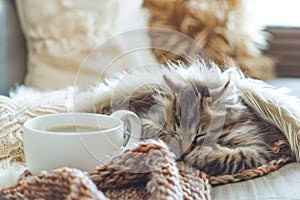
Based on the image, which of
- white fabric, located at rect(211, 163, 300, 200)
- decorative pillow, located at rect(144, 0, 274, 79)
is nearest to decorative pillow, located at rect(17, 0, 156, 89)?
decorative pillow, located at rect(144, 0, 274, 79)

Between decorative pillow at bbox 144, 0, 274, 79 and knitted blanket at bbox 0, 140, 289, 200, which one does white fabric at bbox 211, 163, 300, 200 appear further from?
decorative pillow at bbox 144, 0, 274, 79

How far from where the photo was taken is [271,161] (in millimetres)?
723

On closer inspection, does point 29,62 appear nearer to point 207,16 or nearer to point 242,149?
point 207,16

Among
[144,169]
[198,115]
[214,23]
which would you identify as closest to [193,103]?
[198,115]

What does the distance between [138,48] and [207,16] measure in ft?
0.77

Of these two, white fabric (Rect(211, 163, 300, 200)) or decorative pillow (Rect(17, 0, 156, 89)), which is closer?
white fabric (Rect(211, 163, 300, 200))

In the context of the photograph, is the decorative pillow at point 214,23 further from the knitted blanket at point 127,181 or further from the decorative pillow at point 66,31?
the knitted blanket at point 127,181

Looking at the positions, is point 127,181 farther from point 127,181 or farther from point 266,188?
point 266,188

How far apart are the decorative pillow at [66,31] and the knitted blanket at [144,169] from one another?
0.39 meters

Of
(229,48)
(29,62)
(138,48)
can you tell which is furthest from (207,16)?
(29,62)

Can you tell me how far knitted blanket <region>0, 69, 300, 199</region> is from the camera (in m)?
0.54

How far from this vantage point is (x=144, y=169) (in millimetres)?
596

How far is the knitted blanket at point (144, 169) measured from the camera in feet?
Answer: 1.77

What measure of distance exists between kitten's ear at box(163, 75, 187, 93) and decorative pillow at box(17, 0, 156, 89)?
0.44 m
